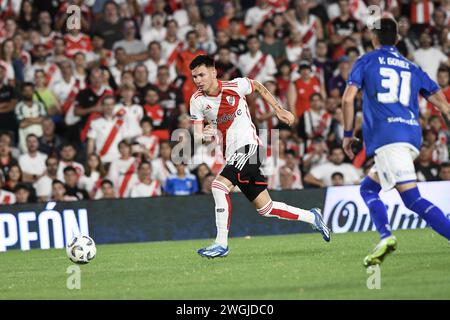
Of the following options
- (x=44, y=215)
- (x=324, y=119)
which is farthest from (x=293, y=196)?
(x=44, y=215)

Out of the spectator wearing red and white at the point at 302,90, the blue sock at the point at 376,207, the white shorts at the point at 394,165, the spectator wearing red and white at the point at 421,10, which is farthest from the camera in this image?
the spectator wearing red and white at the point at 421,10

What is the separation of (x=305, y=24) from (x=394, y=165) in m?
10.6

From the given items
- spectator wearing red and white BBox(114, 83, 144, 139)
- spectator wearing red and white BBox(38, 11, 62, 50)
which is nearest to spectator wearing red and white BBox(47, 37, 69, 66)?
spectator wearing red and white BBox(38, 11, 62, 50)

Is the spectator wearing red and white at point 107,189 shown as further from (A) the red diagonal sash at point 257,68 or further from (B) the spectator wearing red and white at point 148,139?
(A) the red diagonal sash at point 257,68

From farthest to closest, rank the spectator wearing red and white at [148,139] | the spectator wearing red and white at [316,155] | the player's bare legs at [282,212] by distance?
the spectator wearing red and white at [316,155] → the spectator wearing red and white at [148,139] → the player's bare legs at [282,212]

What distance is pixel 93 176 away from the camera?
17.0 metres

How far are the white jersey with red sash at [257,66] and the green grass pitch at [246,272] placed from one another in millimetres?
5210

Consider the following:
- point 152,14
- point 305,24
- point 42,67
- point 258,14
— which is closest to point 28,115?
point 42,67

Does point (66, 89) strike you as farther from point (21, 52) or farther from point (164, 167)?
point (164, 167)

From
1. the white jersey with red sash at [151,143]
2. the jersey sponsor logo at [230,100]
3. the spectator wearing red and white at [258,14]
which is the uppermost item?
the spectator wearing red and white at [258,14]

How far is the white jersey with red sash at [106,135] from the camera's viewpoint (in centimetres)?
1745

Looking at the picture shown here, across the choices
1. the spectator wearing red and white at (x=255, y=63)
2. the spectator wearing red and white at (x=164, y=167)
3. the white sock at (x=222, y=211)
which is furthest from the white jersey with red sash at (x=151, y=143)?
the white sock at (x=222, y=211)

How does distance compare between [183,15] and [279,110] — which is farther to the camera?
[183,15]

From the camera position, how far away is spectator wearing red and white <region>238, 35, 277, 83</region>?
18.8 metres
